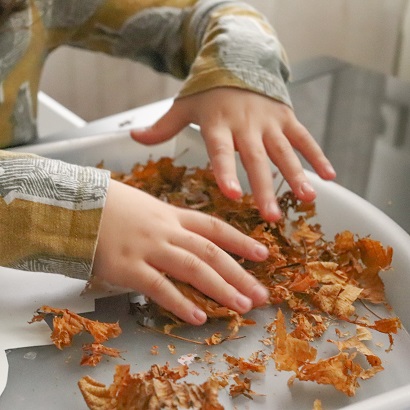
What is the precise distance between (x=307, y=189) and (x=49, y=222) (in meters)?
0.19

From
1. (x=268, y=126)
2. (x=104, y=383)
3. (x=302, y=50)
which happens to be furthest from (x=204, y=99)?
(x=302, y=50)

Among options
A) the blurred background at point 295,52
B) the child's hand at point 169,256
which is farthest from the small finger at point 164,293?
the blurred background at point 295,52

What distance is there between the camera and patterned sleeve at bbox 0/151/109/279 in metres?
0.44

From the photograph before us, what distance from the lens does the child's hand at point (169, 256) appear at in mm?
444

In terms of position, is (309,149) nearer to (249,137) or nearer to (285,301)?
(249,137)

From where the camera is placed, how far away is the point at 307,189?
20.4 inches

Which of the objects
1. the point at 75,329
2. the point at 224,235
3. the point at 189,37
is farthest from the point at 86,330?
the point at 189,37

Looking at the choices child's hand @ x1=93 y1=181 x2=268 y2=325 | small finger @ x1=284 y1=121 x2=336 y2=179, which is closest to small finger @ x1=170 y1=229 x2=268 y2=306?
child's hand @ x1=93 y1=181 x2=268 y2=325

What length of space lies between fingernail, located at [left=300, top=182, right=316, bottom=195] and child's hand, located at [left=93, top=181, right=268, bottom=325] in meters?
0.07

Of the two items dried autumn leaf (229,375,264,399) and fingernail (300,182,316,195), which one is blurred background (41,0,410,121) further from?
dried autumn leaf (229,375,264,399)

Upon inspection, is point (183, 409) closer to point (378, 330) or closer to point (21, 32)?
point (378, 330)

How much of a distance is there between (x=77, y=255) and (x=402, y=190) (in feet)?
1.04

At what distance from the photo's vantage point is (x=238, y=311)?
44 cm

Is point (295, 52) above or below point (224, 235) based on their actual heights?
below
